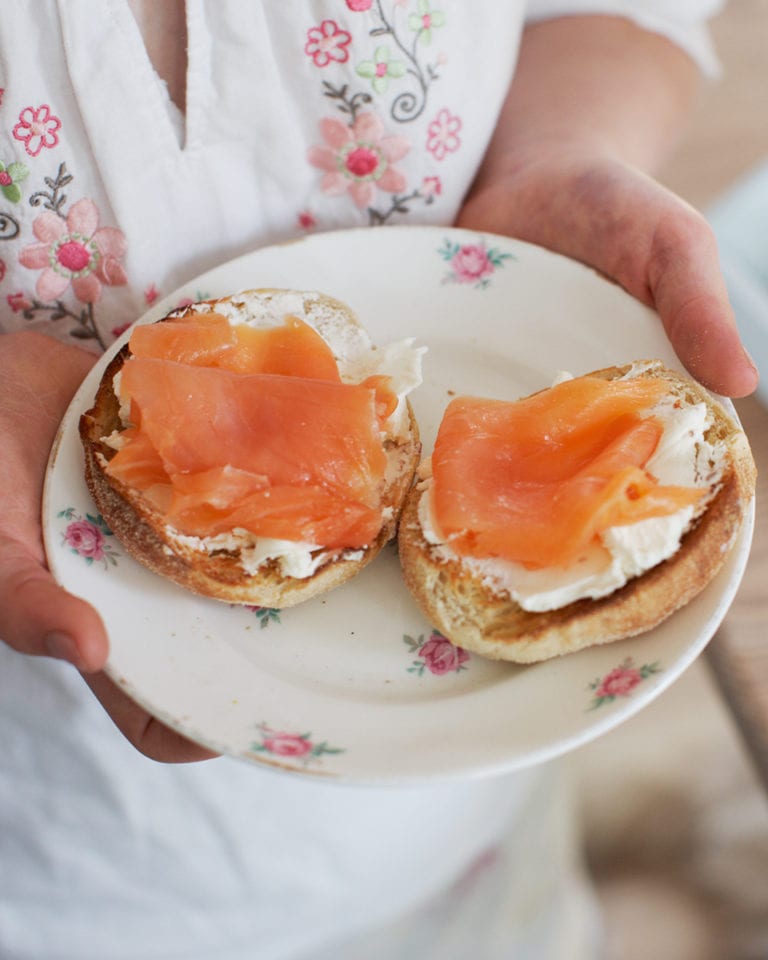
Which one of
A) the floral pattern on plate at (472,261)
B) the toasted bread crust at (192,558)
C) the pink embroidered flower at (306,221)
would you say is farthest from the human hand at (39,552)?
the floral pattern on plate at (472,261)

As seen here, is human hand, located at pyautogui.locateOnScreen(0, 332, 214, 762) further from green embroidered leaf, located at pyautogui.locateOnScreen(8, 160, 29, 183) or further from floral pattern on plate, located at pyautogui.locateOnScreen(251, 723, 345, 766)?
green embroidered leaf, located at pyautogui.locateOnScreen(8, 160, 29, 183)

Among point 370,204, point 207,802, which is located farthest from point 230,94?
point 207,802

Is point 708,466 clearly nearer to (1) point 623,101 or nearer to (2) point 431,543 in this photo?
(2) point 431,543

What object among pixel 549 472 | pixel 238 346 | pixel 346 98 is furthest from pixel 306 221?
pixel 549 472

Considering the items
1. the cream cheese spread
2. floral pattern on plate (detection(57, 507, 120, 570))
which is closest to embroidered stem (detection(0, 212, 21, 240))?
floral pattern on plate (detection(57, 507, 120, 570))

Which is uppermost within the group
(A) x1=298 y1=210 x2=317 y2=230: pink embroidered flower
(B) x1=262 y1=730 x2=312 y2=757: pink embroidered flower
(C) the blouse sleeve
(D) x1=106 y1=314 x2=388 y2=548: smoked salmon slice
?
(C) the blouse sleeve

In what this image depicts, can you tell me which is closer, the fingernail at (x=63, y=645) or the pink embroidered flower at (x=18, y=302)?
the fingernail at (x=63, y=645)

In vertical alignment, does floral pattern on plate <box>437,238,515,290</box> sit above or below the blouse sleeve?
below

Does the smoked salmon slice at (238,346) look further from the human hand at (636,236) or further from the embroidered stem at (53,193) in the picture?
the human hand at (636,236)
